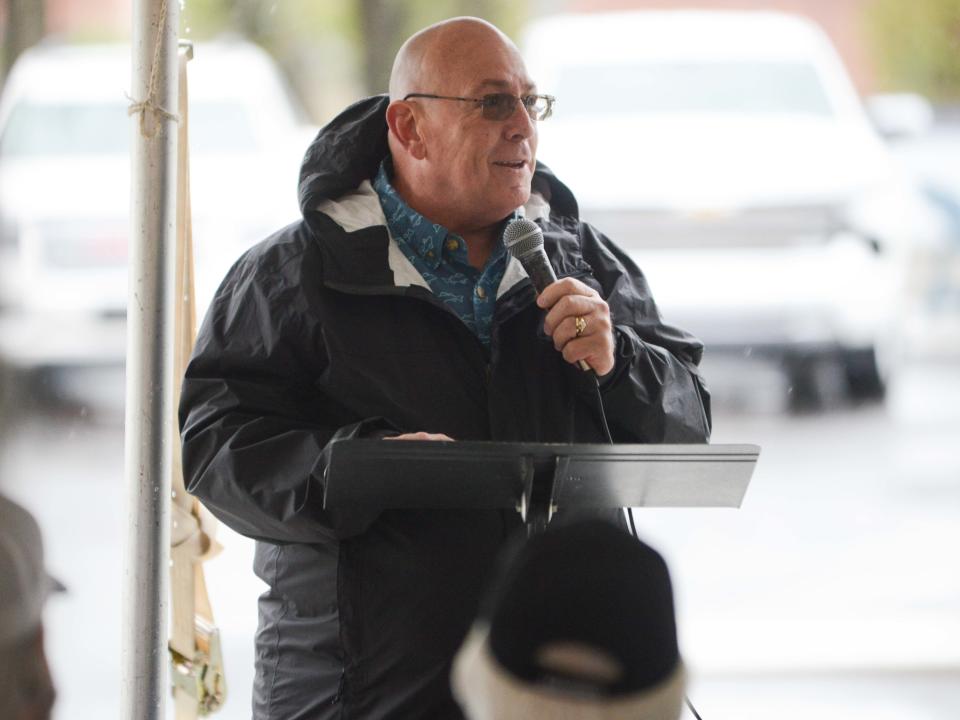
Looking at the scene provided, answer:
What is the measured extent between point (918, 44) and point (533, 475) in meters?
2.61

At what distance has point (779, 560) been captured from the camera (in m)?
3.98

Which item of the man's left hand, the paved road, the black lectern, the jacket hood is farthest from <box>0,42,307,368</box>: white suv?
the black lectern

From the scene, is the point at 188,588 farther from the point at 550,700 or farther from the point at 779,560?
the point at 779,560

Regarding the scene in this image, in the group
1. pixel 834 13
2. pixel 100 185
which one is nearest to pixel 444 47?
pixel 100 185

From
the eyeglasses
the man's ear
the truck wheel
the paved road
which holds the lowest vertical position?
the paved road

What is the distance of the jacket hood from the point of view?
6.33 ft

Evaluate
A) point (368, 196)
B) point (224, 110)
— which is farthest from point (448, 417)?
point (224, 110)

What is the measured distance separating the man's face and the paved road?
4.39 ft

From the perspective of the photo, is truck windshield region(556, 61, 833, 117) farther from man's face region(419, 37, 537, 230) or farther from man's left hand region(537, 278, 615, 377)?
man's left hand region(537, 278, 615, 377)

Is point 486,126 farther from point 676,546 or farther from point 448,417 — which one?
point 676,546

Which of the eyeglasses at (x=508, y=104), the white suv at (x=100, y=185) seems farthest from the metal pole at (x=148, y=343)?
the white suv at (x=100, y=185)

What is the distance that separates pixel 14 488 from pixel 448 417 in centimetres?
155

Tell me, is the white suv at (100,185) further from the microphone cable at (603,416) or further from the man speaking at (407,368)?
the microphone cable at (603,416)

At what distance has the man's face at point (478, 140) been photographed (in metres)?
1.94
